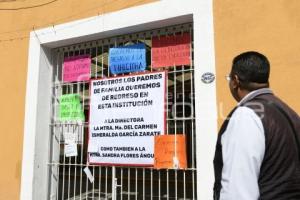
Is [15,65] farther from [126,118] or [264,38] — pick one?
[264,38]

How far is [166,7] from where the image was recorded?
13.3 ft

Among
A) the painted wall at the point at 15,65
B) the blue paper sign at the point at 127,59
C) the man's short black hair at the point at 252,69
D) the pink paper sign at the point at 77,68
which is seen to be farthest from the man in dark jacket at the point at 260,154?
the painted wall at the point at 15,65

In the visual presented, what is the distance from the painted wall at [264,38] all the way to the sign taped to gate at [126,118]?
0.74 metres

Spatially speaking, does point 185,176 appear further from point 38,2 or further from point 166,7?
point 38,2

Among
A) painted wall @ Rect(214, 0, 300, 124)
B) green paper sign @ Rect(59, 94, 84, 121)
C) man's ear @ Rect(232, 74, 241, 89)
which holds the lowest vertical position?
man's ear @ Rect(232, 74, 241, 89)

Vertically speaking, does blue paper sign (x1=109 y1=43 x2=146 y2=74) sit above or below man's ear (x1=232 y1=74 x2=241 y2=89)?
above

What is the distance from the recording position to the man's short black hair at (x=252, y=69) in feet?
6.24

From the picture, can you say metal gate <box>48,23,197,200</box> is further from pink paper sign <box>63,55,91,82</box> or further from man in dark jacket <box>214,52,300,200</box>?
man in dark jacket <box>214,52,300,200</box>

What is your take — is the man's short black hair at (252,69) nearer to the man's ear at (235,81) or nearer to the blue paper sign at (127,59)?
the man's ear at (235,81)

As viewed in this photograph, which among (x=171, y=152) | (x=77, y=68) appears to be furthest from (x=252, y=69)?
(x=77, y=68)

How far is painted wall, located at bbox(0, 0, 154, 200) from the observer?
16.2 feet

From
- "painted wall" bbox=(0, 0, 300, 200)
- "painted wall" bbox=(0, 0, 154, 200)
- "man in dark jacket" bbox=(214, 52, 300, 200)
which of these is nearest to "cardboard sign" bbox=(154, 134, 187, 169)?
"painted wall" bbox=(0, 0, 300, 200)

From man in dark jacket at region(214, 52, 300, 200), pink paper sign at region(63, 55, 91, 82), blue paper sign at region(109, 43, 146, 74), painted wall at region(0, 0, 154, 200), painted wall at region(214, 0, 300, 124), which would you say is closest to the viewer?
man in dark jacket at region(214, 52, 300, 200)

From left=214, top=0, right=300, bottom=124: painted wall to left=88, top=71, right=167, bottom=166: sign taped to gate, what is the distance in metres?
0.74
